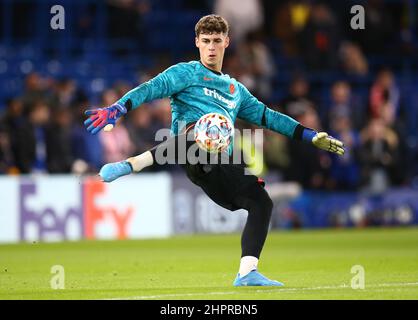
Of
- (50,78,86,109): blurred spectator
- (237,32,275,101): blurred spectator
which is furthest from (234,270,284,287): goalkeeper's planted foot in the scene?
(237,32,275,101): blurred spectator

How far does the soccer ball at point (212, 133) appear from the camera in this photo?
387 inches

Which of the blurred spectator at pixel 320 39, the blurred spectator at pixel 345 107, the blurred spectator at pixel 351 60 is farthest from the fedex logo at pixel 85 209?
the blurred spectator at pixel 351 60

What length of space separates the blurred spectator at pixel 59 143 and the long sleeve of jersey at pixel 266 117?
9.75 meters

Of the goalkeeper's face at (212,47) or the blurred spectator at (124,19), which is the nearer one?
the goalkeeper's face at (212,47)

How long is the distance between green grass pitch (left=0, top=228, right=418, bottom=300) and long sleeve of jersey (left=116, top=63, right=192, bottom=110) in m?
1.68

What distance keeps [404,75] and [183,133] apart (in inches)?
653

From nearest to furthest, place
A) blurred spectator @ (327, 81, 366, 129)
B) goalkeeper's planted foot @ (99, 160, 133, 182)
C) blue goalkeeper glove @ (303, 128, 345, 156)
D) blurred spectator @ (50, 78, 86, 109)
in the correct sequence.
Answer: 1. goalkeeper's planted foot @ (99, 160, 133, 182)
2. blue goalkeeper glove @ (303, 128, 345, 156)
3. blurred spectator @ (50, 78, 86, 109)
4. blurred spectator @ (327, 81, 366, 129)

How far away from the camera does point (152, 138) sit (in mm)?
20844

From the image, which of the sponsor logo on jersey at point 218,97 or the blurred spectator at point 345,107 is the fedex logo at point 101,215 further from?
the sponsor logo on jersey at point 218,97

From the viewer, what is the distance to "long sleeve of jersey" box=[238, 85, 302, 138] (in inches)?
416

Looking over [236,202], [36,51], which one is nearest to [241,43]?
[36,51]

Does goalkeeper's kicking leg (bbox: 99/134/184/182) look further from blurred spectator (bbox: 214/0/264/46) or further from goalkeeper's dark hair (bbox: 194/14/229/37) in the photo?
blurred spectator (bbox: 214/0/264/46)

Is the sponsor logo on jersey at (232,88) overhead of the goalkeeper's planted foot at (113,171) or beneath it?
overhead

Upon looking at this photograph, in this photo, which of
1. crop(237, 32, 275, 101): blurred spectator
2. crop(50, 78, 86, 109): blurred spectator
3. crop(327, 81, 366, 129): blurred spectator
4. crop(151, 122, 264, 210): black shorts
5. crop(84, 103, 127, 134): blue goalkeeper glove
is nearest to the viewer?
crop(84, 103, 127, 134): blue goalkeeper glove
